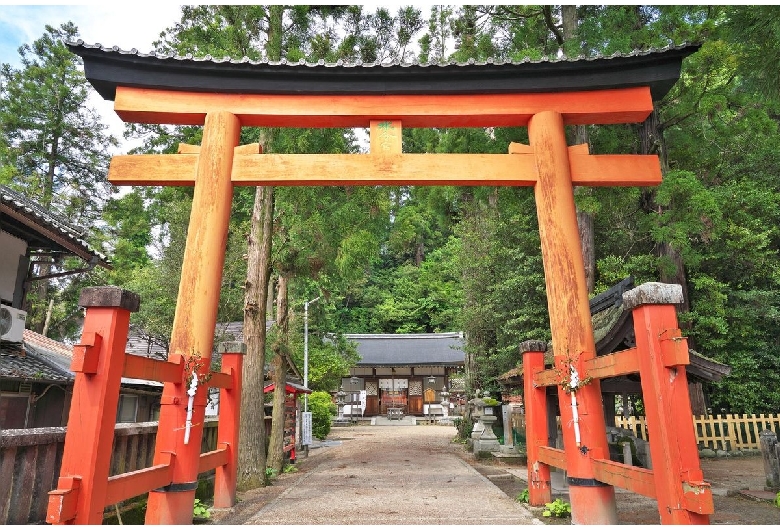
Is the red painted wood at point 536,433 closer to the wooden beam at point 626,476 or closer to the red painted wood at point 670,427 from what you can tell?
the wooden beam at point 626,476

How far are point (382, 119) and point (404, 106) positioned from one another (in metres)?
0.30

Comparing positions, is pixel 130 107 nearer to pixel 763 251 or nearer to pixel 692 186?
pixel 692 186

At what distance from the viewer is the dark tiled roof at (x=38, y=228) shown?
7.69m

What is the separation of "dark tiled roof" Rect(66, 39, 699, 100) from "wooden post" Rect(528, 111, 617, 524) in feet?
1.75

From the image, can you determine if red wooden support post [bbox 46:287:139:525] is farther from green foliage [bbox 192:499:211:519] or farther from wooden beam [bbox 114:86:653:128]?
wooden beam [bbox 114:86:653:128]

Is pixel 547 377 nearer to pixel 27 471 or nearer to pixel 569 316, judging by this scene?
pixel 569 316

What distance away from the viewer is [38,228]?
27.0 ft

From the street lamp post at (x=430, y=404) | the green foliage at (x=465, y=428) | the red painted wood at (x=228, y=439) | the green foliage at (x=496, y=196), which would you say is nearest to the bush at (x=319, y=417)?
the green foliage at (x=496, y=196)

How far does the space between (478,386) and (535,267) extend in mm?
5158

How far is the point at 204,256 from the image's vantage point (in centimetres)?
528

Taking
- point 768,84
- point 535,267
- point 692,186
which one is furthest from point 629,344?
point 535,267

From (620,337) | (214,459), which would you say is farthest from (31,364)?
(620,337)

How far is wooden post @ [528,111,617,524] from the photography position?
4621 millimetres

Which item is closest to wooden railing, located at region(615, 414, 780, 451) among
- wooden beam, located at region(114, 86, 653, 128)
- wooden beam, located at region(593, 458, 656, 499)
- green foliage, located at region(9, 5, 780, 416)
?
green foliage, located at region(9, 5, 780, 416)
